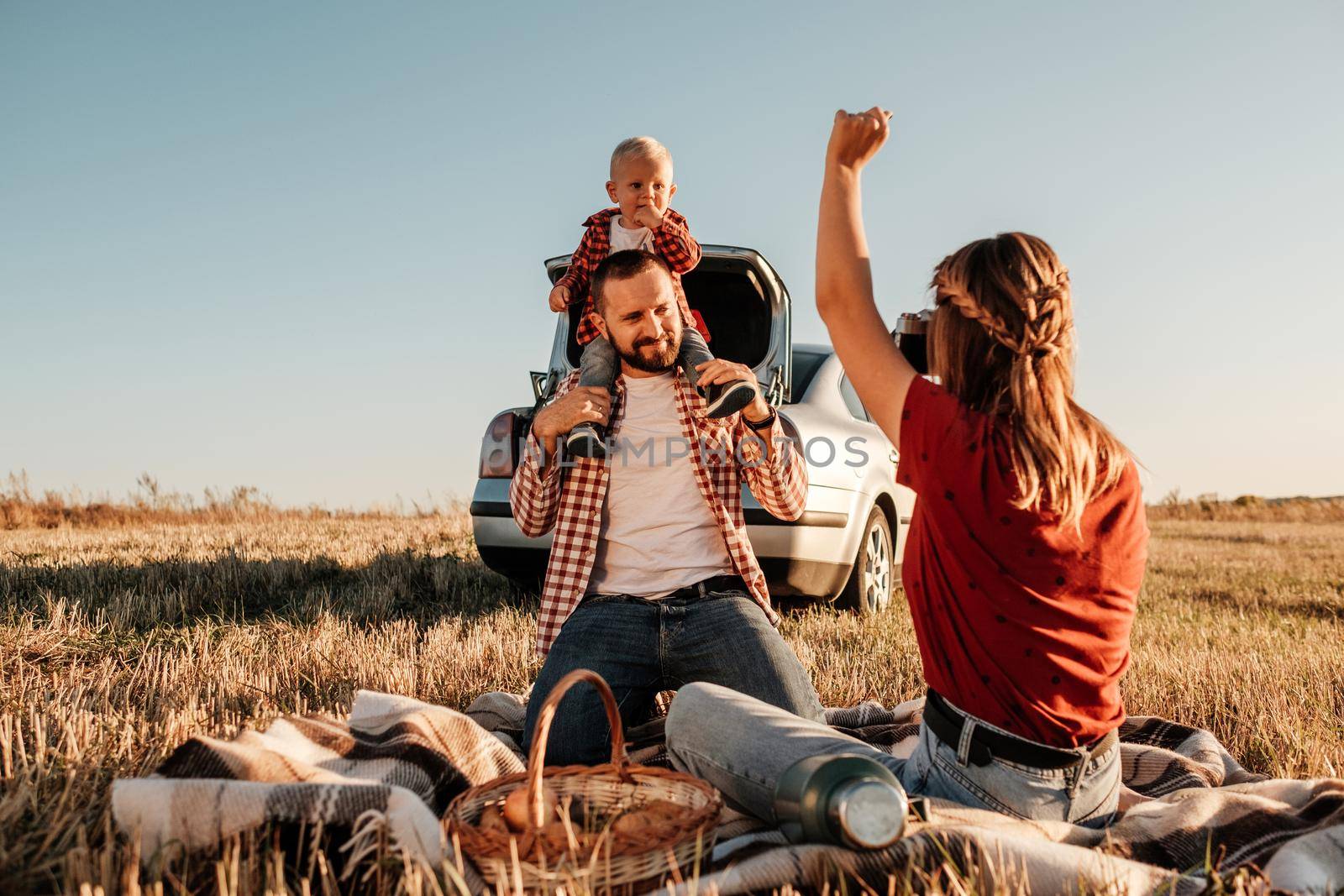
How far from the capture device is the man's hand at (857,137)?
229 centimetres

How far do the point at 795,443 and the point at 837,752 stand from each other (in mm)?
2909

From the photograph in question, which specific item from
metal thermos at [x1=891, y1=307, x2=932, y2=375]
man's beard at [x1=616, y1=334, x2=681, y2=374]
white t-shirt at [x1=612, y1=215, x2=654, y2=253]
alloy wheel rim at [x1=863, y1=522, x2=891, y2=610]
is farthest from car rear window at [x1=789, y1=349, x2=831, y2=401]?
metal thermos at [x1=891, y1=307, x2=932, y2=375]

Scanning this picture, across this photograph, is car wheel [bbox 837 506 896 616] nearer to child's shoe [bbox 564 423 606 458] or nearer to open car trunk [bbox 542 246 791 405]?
open car trunk [bbox 542 246 791 405]

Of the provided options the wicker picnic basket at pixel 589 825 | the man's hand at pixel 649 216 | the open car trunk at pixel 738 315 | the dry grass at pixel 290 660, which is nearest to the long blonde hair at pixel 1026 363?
the dry grass at pixel 290 660

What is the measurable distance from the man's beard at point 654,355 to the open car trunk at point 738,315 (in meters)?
1.21

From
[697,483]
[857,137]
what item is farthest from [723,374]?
[857,137]

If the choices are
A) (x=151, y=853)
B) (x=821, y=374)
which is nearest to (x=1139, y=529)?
(x=151, y=853)

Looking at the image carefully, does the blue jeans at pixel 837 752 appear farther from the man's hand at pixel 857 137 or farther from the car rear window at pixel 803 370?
the car rear window at pixel 803 370

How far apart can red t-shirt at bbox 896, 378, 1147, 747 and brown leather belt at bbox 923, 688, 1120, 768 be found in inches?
1.0

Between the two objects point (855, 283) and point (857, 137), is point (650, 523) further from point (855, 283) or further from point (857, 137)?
point (857, 137)

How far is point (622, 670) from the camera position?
3191mm

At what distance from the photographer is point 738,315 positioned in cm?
597

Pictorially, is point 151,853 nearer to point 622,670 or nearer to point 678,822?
point 678,822

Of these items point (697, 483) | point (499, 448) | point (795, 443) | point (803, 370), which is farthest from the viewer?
point (803, 370)
